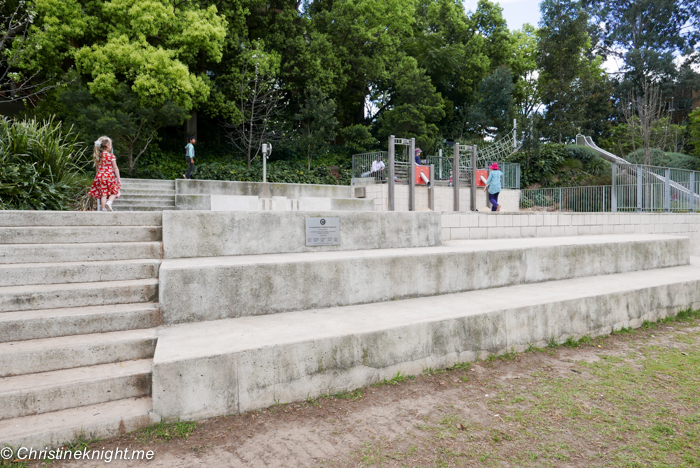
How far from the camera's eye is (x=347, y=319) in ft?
12.6

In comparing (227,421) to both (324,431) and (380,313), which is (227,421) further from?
(380,313)

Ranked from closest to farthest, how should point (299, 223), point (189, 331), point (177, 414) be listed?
point (177, 414) < point (189, 331) < point (299, 223)

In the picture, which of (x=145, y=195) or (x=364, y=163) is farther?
(x=364, y=163)

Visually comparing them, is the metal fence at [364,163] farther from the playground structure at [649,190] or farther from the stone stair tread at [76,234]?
the stone stair tread at [76,234]

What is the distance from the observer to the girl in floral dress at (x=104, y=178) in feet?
22.8

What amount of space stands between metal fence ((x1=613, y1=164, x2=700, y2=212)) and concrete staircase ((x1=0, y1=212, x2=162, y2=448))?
48.5ft

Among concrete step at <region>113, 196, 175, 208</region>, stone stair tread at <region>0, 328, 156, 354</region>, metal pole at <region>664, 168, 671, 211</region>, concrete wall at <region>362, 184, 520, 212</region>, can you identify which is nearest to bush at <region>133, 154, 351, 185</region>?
concrete wall at <region>362, 184, 520, 212</region>

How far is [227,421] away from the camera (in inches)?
114

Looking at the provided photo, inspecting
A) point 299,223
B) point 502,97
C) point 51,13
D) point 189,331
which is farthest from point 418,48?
point 189,331

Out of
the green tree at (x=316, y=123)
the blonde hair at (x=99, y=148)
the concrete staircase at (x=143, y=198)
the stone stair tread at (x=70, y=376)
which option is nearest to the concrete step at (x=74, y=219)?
the stone stair tread at (x=70, y=376)

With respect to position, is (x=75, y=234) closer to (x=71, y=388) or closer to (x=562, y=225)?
(x=71, y=388)

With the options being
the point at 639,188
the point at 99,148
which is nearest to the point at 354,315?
the point at 99,148

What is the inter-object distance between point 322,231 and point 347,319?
1.71m

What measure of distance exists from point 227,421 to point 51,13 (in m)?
19.0
